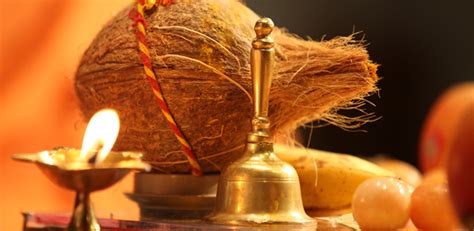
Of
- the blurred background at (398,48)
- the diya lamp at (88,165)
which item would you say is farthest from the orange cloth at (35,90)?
the blurred background at (398,48)

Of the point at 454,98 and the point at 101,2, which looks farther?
the point at 454,98

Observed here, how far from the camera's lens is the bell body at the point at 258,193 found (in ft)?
2.42

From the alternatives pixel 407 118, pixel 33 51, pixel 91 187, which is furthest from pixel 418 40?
pixel 91 187

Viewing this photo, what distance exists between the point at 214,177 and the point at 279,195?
0.14m

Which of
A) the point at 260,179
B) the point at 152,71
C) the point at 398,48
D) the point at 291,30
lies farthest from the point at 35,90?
the point at 398,48

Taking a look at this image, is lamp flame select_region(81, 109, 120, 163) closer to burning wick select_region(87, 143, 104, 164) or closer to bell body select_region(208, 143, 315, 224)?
burning wick select_region(87, 143, 104, 164)

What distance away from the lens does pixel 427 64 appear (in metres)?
2.19

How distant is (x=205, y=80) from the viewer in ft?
2.65

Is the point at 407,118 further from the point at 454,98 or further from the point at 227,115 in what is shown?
the point at 227,115

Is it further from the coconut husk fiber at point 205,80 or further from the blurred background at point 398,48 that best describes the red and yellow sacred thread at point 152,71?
the blurred background at point 398,48

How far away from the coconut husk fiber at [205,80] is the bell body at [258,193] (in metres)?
0.08

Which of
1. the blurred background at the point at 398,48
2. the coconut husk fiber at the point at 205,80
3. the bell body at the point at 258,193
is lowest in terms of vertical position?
the bell body at the point at 258,193

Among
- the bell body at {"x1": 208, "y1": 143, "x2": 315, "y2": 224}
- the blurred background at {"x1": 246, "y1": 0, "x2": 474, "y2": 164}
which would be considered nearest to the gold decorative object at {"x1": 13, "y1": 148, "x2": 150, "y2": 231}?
the bell body at {"x1": 208, "y1": 143, "x2": 315, "y2": 224}

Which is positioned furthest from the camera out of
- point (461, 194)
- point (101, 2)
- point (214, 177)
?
point (101, 2)
